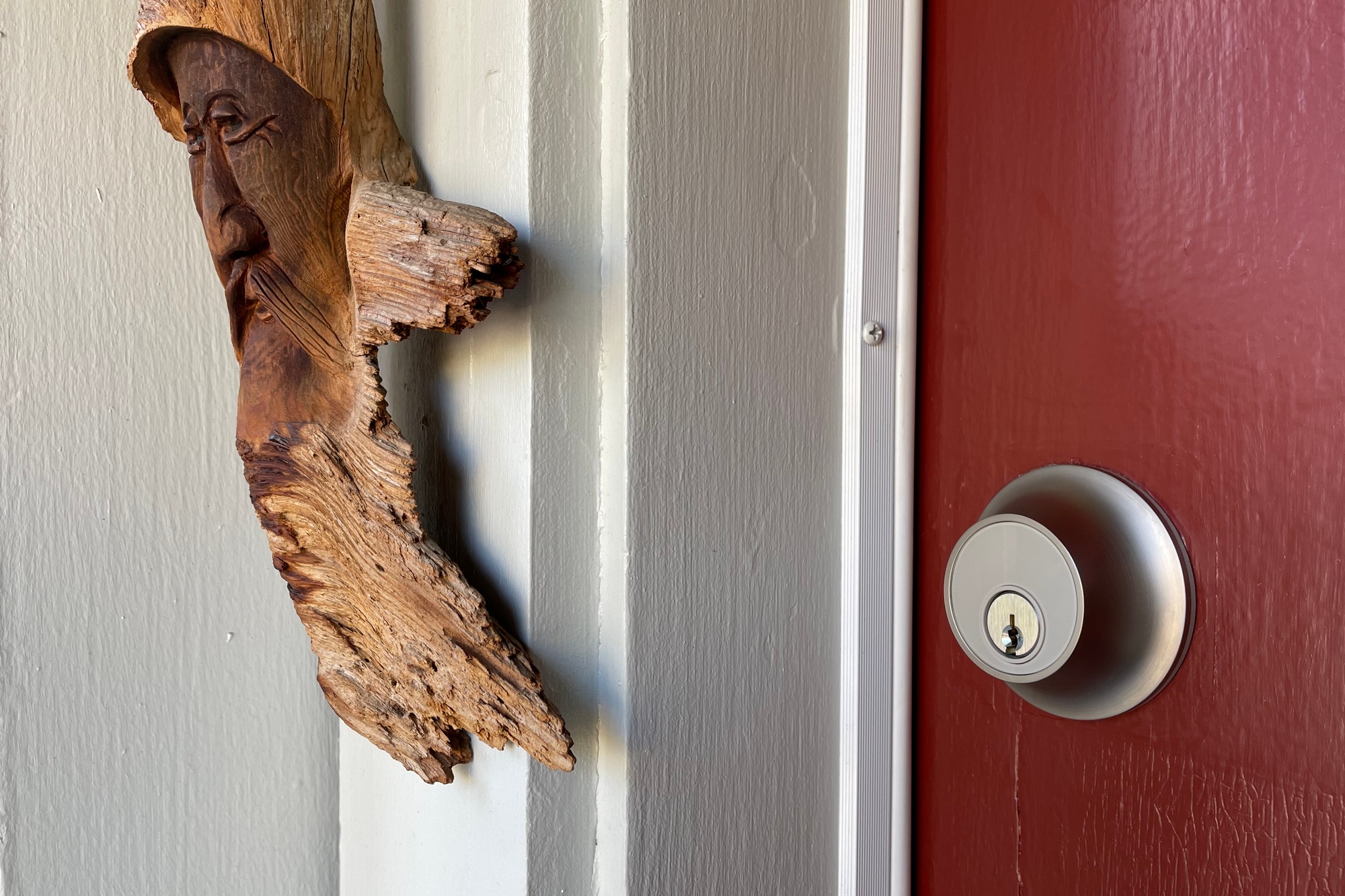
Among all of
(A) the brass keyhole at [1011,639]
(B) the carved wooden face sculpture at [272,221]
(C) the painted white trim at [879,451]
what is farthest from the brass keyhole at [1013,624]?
(B) the carved wooden face sculpture at [272,221]

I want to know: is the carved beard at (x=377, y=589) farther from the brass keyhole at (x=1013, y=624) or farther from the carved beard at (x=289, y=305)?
the brass keyhole at (x=1013, y=624)

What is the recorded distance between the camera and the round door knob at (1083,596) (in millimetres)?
527

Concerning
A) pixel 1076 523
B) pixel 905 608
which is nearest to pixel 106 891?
pixel 905 608

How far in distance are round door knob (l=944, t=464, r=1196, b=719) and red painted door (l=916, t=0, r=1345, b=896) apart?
14mm

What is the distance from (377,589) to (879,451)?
1.20 feet

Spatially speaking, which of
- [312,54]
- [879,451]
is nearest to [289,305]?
[312,54]

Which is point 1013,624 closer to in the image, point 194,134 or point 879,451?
point 879,451

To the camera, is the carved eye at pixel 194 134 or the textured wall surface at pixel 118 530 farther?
the textured wall surface at pixel 118 530

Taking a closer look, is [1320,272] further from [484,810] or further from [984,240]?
[484,810]

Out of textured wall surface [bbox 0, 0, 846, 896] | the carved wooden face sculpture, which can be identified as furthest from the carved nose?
textured wall surface [bbox 0, 0, 846, 896]

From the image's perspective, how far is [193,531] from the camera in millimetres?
785

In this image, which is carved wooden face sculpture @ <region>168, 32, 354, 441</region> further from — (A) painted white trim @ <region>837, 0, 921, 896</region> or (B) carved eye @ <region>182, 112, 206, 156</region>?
(A) painted white trim @ <region>837, 0, 921, 896</region>

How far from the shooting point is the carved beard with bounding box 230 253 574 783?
543 millimetres

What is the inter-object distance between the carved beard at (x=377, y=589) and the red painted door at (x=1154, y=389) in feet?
1.07
